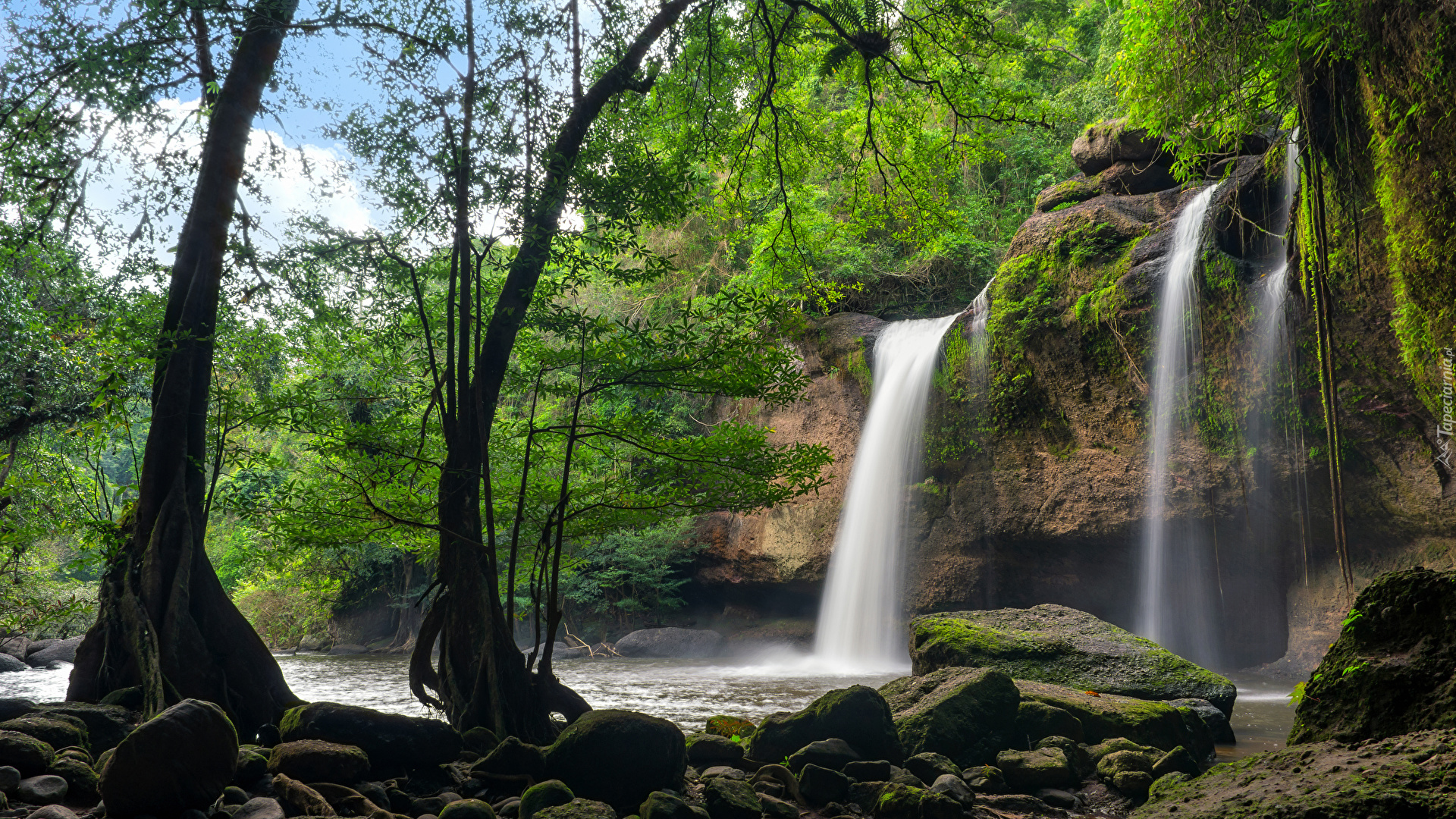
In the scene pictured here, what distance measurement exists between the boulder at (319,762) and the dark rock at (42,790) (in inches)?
38.4

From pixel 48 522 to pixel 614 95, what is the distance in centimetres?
955

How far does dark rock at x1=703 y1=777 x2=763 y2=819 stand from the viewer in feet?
14.9

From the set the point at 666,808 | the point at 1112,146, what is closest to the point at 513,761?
the point at 666,808

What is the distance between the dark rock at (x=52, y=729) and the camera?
479 centimetres

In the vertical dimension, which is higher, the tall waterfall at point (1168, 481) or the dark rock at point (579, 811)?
the tall waterfall at point (1168, 481)

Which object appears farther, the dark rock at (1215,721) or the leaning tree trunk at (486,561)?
the dark rock at (1215,721)

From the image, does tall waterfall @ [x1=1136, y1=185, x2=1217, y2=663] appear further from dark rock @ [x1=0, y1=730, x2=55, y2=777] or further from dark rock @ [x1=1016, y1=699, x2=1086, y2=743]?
dark rock @ [x1=0, y1=730, x2=55, y2=777]

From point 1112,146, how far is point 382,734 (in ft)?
48.2

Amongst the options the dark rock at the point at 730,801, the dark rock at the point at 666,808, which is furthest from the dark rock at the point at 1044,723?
the dark rock at the point at 666,808

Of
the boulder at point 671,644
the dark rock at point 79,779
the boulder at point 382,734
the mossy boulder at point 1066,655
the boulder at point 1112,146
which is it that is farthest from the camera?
the boulder at point 671,644

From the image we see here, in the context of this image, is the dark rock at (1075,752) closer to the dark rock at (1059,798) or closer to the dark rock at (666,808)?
the dark rock at (1059,798)

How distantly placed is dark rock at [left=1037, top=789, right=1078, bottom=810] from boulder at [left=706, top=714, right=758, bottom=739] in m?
2.63

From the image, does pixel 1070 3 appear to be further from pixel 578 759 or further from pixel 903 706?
pixel 578 759

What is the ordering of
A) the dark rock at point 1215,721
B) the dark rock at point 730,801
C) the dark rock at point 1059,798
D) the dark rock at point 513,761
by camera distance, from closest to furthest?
1. the dark rock at point 730,801
2. the dark rock at point 513,761
3. the dark rock at point 1059,798
4. the dark rock at point 1215,721
